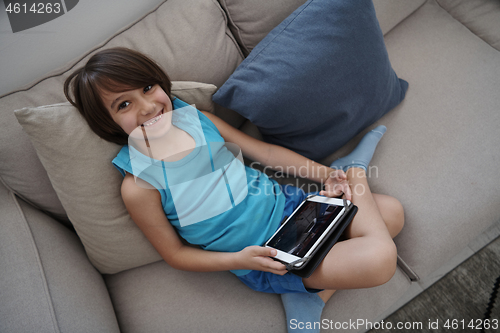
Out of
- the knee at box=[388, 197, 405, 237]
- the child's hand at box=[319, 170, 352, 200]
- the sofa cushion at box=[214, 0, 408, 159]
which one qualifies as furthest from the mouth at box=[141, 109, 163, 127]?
the knee at box=[388, 197, 405, 237]

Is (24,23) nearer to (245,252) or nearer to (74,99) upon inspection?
(74,99)

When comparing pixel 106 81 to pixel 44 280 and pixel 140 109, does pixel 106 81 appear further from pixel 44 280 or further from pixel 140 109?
pixel 44 280

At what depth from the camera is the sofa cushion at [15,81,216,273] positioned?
72 centimetres

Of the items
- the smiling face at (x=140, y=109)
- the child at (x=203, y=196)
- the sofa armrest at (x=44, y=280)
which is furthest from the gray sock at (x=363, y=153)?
the sofa armrest at (x=44, y=280)

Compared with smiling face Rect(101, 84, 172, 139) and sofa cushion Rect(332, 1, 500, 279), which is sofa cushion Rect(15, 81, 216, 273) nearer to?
smiling face Rect(101, 84, 172, 139)

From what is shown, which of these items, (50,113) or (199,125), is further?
(199,125)

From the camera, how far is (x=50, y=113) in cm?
72

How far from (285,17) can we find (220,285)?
0.95m

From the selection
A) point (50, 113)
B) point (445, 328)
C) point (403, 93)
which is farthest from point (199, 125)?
point (445, 328)

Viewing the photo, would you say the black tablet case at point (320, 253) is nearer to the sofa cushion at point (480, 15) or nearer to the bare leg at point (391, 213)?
the bare leg at point (391, 213)

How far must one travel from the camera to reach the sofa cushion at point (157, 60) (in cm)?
76

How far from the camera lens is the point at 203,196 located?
81cm

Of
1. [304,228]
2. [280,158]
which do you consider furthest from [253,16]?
[304,228]

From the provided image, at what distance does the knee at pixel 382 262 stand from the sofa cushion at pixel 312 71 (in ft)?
1.39
